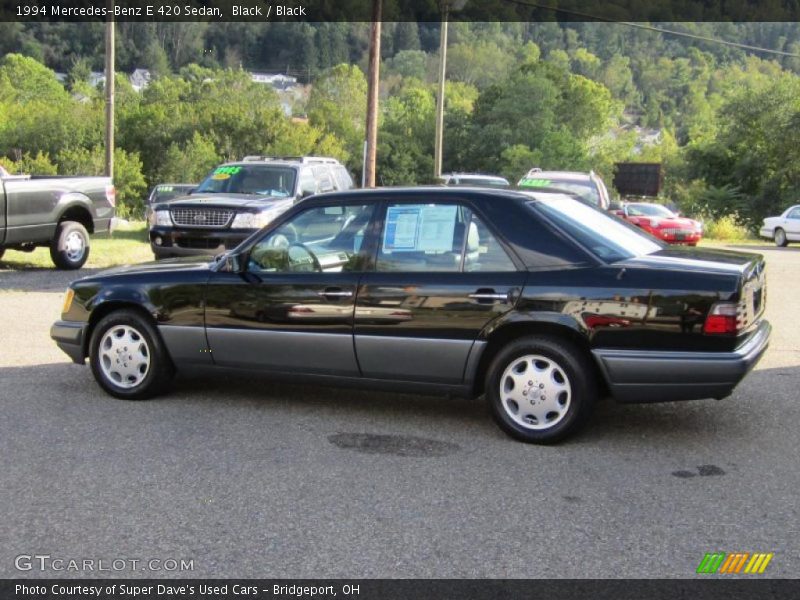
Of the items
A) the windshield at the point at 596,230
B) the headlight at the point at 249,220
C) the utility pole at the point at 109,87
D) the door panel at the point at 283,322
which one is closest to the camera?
the windshield at the point at 596,230

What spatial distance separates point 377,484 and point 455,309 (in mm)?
1363

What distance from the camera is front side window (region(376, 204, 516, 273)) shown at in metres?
6.16

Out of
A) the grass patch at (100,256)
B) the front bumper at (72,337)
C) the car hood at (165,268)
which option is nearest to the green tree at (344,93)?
the grass patch at (100,256)

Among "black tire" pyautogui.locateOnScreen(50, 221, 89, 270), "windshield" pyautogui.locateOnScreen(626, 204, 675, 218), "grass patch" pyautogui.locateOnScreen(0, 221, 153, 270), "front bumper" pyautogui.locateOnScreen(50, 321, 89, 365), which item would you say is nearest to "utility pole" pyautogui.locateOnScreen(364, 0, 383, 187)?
"grass patch" pyautogui.locateOnScreen(0, 221, 153, 270)

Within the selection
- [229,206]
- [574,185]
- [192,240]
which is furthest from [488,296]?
[574,185]

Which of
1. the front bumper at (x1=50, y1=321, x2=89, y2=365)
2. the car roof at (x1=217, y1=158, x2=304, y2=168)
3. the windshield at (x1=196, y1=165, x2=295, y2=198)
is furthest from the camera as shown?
the car roof at (x1=217, y1=158, x2=304, y2=168)

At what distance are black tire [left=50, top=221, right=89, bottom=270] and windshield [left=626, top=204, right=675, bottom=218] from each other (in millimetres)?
17457

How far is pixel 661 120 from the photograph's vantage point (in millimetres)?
177125

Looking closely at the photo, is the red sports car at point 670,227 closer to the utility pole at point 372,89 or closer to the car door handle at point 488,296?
the utility pole at point 372,89

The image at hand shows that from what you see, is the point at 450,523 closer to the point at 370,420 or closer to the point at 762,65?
the point at 370,420

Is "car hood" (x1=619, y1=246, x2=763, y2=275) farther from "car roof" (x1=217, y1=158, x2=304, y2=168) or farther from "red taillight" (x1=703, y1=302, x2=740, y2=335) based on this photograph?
"car roof" (x1=217, y1=158, x2=304, y2=168)

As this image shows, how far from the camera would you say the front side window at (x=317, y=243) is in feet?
21.4

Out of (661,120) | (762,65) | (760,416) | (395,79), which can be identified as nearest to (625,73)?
(661,120)

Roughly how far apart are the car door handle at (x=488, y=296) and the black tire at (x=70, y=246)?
35.9 ft
